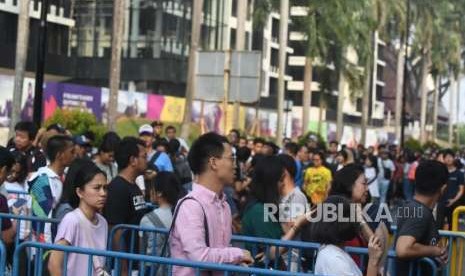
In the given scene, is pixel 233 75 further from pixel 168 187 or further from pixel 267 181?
pixel 267 181

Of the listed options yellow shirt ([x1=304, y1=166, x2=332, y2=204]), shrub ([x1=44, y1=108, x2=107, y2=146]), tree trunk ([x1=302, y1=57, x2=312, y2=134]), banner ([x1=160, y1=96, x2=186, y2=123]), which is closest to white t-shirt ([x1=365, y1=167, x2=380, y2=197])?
yellow shirt ([x1=304, y1=166, x2=332, y2=204])

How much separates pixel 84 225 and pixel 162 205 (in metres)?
1.42

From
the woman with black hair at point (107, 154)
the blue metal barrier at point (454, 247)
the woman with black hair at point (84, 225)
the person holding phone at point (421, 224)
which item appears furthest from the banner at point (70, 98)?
the person holding phone at point (421, 224)

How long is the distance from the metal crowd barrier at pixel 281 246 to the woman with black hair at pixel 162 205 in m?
0.08

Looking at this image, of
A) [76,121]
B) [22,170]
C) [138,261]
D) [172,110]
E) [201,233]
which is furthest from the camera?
[172,110]

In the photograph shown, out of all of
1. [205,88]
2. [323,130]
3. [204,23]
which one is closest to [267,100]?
[323,130]

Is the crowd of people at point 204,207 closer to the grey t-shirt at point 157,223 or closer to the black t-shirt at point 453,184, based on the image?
the grey t-shirt at point 157,223

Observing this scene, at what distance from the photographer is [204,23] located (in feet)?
174

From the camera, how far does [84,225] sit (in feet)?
19.3

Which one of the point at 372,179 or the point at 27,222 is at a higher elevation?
the point at 27,222

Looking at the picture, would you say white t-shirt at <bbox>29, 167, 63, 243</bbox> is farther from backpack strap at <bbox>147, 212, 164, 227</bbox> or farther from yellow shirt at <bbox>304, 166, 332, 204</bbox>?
yellow shirt at <bbox>304, 166, 332, 204</bbox>

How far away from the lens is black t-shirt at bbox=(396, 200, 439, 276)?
5730mm

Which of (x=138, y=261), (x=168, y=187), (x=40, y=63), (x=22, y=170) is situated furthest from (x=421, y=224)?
(x=40, y=63)

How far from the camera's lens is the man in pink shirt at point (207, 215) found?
4.81 meters
